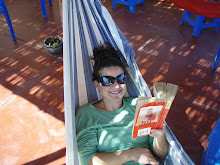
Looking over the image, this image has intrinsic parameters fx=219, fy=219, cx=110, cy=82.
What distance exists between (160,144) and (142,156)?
0.47ft

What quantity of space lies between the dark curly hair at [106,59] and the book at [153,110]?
390 mm

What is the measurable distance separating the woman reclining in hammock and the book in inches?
3.5

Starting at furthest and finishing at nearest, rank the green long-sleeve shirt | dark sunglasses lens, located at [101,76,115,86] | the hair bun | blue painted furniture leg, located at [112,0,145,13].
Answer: blue painted furniture leg, located at [112,0,145,13] < the hair bun < dark sunglasses lens, located at [101,76,115,86] < the green long-sleeve shirt

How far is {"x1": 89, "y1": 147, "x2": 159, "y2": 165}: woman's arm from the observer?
1.44 metres

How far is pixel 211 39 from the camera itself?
12.2 ft

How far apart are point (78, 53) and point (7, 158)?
118cm

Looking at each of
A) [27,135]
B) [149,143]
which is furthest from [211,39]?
[27,135]

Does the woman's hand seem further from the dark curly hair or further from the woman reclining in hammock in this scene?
the dark curly hair

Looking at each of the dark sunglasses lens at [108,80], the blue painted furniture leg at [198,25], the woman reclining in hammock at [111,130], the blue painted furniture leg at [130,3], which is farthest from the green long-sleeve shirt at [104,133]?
the blue painted furniture leg at [130,3]

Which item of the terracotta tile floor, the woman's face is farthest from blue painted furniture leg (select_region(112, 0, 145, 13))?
the woman's face

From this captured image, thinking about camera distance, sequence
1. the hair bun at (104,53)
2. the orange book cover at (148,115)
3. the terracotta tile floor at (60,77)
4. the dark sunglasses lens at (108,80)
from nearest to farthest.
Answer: the orange book cover at (148,115)
the dark sunglasses lens at (108,80)
the hair bun at (104,53)
the terracotta tile floor at (60,77)

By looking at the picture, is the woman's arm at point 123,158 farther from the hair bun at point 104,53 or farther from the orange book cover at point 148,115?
the hair bun at point 104,53

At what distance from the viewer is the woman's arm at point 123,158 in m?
1.44

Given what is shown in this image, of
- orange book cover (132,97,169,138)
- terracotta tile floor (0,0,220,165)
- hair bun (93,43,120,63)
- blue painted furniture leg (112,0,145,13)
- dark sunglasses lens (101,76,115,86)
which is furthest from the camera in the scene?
blue painted furniture leg (112,0,145,13)
